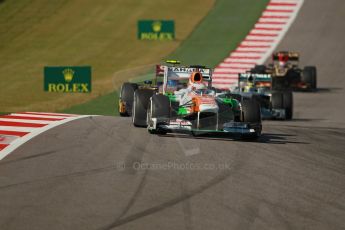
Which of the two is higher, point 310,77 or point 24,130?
point 310,77

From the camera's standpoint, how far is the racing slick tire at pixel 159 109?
1697cm

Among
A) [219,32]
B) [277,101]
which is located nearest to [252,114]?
[277,101]

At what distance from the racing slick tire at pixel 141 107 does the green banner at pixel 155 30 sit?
83.0 ft

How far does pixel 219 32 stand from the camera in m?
43.3

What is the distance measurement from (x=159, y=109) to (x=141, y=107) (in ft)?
4.41

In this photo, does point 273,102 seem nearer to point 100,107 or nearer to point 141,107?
point 100,107

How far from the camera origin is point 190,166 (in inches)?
532

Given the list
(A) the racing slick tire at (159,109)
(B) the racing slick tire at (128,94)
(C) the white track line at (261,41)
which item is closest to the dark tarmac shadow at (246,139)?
(A) the racing slick tire at (159,109)

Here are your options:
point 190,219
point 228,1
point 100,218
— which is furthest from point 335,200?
point 228,1

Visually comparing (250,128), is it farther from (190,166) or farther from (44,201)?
(44,201)

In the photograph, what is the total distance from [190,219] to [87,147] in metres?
5.17

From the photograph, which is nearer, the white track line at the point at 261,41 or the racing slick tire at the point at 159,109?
the racing slick tire at the point at 159,109

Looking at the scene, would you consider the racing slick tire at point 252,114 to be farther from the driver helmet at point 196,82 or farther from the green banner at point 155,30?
the green banner at point 155,30

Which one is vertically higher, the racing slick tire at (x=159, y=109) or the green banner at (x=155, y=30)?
the green banner at (x=155, y=30)
